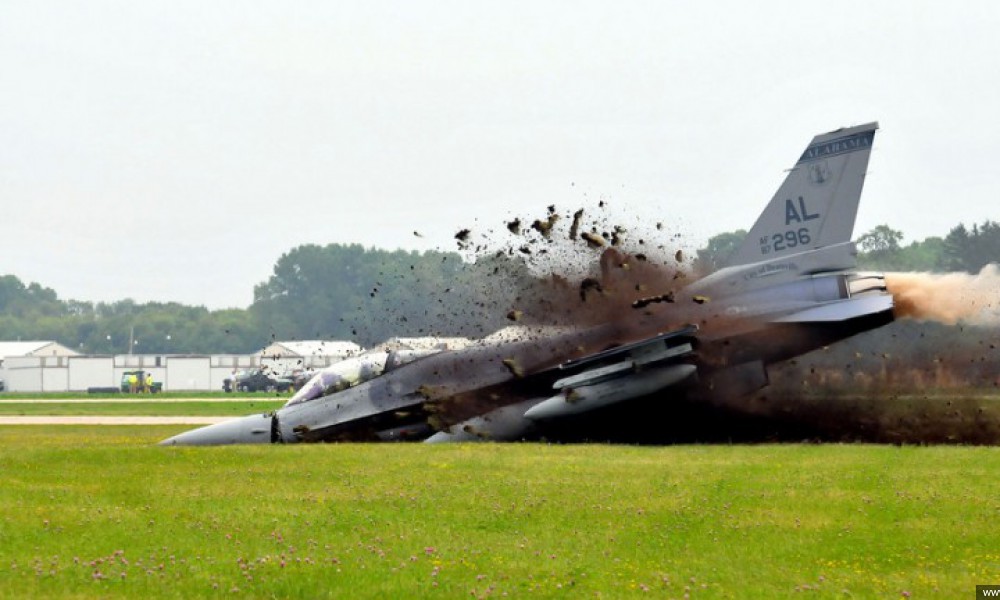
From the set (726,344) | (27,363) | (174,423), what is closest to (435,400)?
(726,344)

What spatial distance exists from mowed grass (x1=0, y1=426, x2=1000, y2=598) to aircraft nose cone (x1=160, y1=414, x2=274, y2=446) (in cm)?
673

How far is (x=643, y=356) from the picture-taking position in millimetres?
29531

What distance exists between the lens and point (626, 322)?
31.1 meters

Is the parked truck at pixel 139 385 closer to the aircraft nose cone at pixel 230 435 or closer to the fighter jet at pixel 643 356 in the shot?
the aircraft nose cone at pixel 230 435

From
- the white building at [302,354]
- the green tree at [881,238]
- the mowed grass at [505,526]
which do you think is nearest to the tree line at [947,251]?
the green tree at [881,238]

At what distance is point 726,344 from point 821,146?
5.56 metres

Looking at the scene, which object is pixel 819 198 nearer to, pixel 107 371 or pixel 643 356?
pixel 643 356

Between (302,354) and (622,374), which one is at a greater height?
(302,354)

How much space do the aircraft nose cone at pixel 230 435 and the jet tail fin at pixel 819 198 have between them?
14046mm

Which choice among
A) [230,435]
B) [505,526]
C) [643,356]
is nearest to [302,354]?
[230,435]

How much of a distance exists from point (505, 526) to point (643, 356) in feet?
46.8

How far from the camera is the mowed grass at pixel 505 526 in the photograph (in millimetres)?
12297

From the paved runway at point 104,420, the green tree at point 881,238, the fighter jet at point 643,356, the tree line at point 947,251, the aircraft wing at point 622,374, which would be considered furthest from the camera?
the green tree at point 881,238

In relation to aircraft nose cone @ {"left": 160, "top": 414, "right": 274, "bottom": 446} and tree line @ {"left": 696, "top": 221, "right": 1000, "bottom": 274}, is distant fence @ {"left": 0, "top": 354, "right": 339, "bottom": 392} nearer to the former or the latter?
tree line @ {"left": 696, "top": 221, "right": 1000, "bottom": 274}
